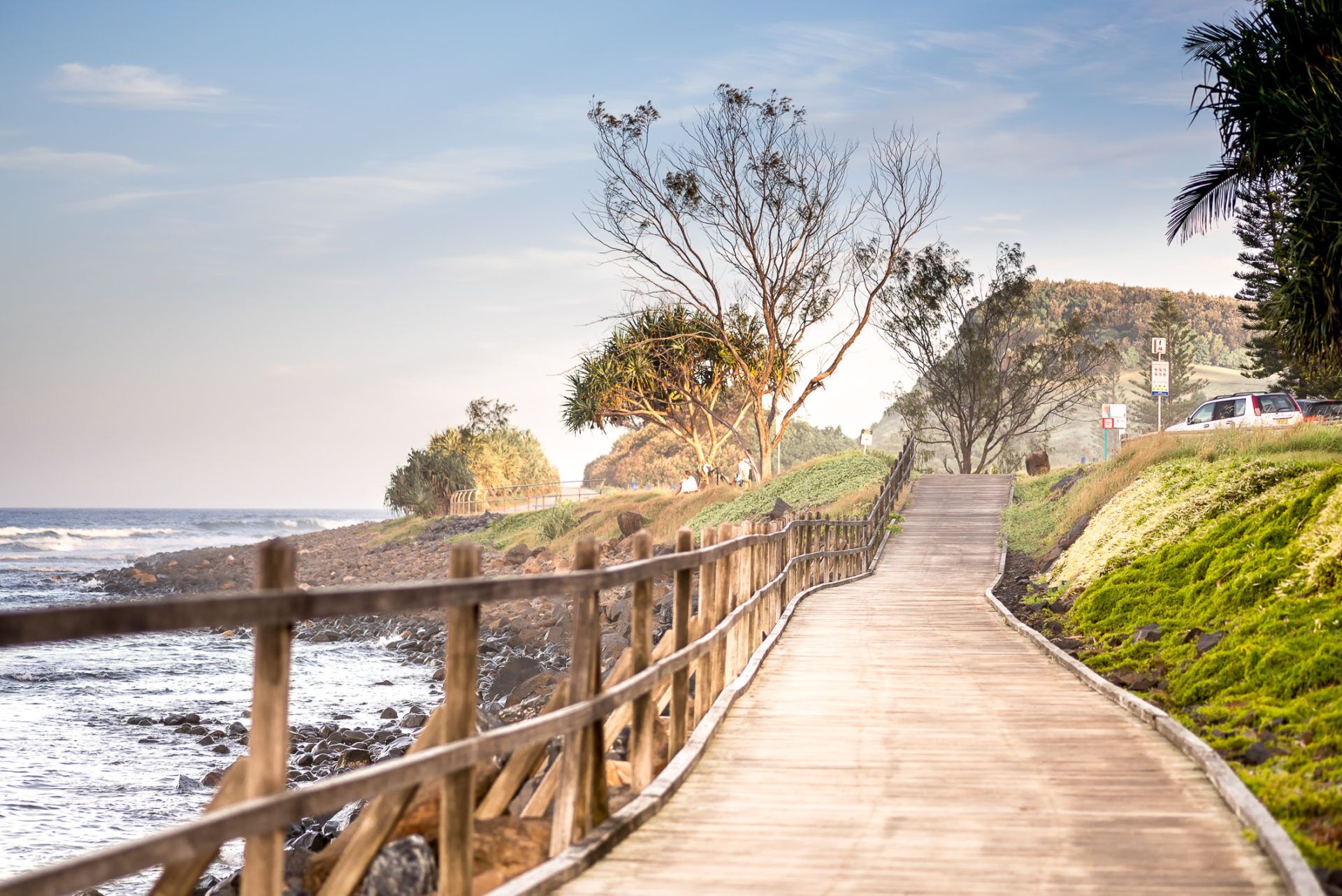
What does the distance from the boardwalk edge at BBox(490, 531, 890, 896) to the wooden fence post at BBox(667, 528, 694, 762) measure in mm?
89

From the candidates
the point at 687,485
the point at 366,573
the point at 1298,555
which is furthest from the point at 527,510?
the point at 1298,555

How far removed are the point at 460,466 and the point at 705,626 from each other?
68.7 metres

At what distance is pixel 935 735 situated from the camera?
26.6 ft

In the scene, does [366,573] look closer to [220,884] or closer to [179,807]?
[179,807]

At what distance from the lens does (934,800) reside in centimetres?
639

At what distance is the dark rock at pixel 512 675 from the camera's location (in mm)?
18844

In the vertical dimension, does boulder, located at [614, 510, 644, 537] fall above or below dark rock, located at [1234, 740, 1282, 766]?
above

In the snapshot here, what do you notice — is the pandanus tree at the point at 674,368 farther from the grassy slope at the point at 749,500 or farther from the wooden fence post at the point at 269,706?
the wooden fence post at the point at 269,706

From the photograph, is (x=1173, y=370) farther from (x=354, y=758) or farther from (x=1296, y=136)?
(x=354, y=758)

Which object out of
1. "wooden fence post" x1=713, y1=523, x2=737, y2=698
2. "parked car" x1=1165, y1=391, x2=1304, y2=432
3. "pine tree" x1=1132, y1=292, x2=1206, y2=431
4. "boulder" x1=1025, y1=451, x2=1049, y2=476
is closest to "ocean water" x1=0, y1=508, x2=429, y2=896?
"wooden fence post" x1=713, y1=523, x2=737, y2=698

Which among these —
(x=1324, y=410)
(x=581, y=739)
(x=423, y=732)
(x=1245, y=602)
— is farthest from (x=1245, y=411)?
(x=423, y=732)

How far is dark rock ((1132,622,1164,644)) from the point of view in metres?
11.6

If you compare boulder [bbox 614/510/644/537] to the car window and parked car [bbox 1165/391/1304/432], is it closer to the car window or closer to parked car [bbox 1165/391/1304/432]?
parked car [bbox 1165/391/1304/432]

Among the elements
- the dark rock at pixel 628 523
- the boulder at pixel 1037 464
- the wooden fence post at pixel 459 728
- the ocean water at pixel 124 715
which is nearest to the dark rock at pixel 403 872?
the wooden fence post at pixel 459 728
